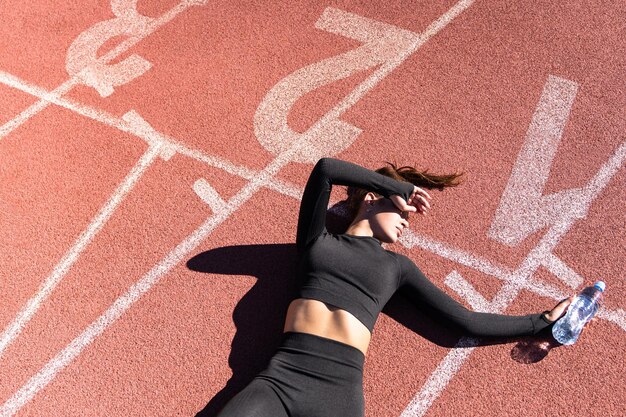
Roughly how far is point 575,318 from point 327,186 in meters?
2.45

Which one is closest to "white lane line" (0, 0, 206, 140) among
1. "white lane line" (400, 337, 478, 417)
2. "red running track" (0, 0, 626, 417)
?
"red running track" (0, 0, 626, 417)

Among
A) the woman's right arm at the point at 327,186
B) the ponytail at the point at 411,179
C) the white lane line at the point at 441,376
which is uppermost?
the woman's right arm at the point at 327,186

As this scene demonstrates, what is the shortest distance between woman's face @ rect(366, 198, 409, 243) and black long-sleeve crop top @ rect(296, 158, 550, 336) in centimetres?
9

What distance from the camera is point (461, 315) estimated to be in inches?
201

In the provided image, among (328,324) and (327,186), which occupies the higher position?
(327,186)

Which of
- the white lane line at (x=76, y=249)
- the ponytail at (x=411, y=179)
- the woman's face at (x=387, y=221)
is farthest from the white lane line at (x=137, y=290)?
the woman's face at (x=387, y=221)

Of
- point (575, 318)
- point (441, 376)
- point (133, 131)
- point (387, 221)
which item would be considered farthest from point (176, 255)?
point (575, 318)

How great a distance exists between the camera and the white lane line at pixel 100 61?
262 inches

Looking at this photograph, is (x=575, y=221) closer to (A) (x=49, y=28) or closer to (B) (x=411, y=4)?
(B) (x=411, y=4)

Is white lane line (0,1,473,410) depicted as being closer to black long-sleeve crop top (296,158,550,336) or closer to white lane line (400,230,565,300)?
black long-sleeve crop top (296,158,550,336)

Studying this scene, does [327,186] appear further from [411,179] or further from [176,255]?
[176,255]

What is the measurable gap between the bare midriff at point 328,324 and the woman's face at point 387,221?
80 cm

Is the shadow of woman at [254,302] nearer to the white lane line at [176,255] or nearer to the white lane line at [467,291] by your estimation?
the white lane line at [176,255]

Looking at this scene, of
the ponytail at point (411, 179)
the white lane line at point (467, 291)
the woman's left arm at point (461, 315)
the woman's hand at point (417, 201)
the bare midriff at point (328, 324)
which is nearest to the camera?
the bare midriff at point (328, 324)
